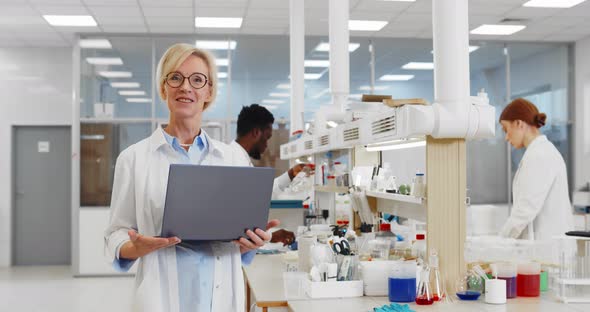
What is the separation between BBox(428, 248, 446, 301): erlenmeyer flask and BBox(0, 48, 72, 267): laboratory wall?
23.7 feet

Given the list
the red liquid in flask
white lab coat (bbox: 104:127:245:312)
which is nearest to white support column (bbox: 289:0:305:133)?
the red liquid in flask

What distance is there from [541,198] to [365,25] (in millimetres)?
4340

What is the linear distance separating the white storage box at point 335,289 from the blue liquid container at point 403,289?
0.63ft

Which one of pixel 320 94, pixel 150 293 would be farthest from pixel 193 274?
pixel 320 94

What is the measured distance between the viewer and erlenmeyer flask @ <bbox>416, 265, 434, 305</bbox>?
2445mm

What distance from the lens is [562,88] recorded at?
834cm

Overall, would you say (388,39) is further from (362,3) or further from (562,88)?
(562,88)

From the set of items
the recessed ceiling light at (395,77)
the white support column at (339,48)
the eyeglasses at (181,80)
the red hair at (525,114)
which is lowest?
the eyeglasses at (181,80)

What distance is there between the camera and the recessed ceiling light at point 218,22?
708cm

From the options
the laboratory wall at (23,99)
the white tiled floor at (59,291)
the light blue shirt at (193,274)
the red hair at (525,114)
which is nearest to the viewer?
the light blue shirt at (193,274)

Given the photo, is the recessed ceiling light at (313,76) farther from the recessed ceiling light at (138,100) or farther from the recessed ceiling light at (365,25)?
the recessed ceiling light at (138,100)

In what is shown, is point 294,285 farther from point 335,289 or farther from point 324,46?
point 324,46

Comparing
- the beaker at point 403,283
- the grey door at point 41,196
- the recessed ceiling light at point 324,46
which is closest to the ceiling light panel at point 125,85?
the grey door at point 41,196

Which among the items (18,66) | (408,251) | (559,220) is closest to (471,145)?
(559,220)
